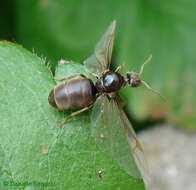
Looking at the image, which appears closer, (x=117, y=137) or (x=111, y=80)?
(x=117, y=137)

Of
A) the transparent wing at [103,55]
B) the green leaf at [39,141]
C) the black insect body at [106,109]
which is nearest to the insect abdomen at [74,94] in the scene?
the black insect body at [106,109]

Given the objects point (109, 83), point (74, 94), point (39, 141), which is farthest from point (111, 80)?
point (39, 141)

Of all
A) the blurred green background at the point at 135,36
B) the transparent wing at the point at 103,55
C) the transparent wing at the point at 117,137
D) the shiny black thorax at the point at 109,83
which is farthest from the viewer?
the blurred green background at the point at 135,36

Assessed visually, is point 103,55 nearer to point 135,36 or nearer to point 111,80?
point 111,80

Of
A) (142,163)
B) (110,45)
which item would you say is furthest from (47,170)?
(110,45)

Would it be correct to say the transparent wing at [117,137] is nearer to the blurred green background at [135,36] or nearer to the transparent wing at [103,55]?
the transparent wing at [103,55]

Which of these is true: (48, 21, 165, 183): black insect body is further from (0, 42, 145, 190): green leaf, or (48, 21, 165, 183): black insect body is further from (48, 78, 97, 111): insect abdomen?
(0, 42, 145, 190): green leaf

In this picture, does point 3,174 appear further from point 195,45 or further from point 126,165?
point 195,45
